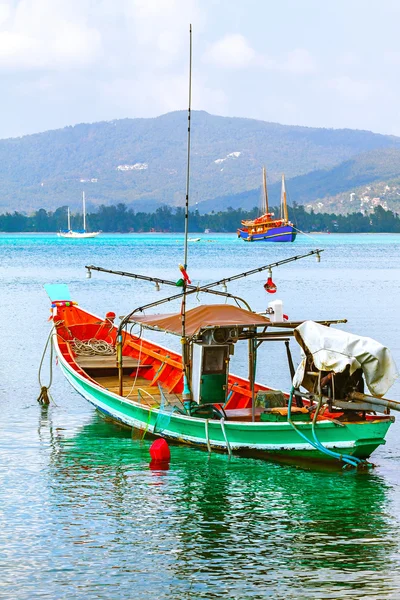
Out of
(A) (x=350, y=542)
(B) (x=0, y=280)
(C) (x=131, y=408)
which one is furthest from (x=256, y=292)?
(A) (x=350, y=542)

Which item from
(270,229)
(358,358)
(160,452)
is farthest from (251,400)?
(270,229)

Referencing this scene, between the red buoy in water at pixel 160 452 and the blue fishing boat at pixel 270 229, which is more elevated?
the blue fishing boat at pixel 270 229

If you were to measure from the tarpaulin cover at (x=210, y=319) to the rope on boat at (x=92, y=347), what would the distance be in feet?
21.1

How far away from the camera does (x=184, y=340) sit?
18109 mm

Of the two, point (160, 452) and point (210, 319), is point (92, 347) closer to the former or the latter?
point (210, 319)

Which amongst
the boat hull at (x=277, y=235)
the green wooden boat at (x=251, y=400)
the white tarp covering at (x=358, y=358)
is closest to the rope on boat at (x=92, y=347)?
the green wooden boat at (x=251, y=400)

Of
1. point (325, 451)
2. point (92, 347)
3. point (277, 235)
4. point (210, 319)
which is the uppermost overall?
point (277, 235)

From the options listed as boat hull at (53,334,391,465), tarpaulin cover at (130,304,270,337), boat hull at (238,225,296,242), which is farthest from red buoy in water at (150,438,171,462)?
boat hull at (238,225,296,242)

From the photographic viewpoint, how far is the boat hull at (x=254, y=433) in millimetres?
16344

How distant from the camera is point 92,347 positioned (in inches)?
1000

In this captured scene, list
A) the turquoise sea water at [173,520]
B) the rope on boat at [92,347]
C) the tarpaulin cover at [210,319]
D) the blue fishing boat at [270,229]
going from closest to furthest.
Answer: the turquoise sea water at [173,520] → the tarpaulin cover at [210,319] → the rope on boat at [92,347] → the blue fishing boat at [270,229]

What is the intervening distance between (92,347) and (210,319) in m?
7.90

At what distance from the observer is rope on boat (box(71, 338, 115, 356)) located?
2527 cm

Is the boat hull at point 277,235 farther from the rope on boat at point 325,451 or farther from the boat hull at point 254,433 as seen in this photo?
the rope on boat at point 325,451
